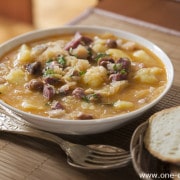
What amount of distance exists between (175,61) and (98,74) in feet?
2.29

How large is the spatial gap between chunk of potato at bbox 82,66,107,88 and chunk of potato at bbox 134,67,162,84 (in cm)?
17

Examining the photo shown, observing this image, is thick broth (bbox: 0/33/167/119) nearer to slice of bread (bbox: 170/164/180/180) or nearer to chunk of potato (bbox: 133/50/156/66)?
chunk of potato (bbox: 133/50/156/66)

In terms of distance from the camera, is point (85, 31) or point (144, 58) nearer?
point (144, 58)

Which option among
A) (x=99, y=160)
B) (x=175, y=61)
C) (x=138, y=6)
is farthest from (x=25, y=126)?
(x=138, y=6)

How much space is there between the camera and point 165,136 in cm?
157

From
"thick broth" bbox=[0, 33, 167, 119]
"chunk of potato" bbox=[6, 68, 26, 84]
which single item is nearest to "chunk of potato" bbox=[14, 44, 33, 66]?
"thick broth" bbox=[0, 33, 167, 119]

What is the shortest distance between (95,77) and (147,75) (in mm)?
268

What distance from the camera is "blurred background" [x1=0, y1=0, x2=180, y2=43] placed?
2.99 meters

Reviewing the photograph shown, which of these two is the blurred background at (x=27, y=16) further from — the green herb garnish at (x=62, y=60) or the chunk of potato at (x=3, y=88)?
the chunk of potato at (x=3, y=88)

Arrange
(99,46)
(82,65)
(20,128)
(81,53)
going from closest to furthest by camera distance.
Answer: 1. (20,128)
2. (82,65)
3. (81,53)
4. (99,46)

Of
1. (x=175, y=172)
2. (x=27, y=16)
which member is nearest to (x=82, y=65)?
(x=175, y=172)

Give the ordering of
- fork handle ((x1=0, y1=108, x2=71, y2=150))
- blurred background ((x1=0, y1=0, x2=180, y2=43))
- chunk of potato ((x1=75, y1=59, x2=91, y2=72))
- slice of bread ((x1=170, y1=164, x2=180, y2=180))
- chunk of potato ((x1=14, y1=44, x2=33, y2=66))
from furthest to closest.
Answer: blurred background ((x1=0, y1=0, x2=180, y2=43)) → chunk of potato ((x1=14, y1=44, x2=33, y2=66)) → chunk of potato ((x1=75, y1=59, x2=91, y2=72)) → fork handle ((x1=0, y1=108, x2=71, y2=150)) → slice of bread ((x1=170, y1=164, x2=180, y2=180))

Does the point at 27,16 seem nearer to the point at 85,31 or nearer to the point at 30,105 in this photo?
the point at 85,31

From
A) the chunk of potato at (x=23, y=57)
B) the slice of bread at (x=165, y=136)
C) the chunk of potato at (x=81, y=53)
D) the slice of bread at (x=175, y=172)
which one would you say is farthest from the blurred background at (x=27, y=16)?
the slice of bread at (x=175, y=172)
